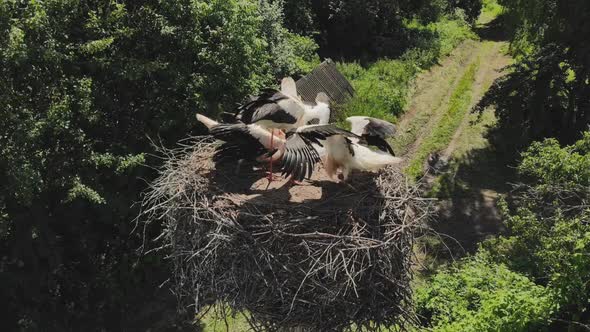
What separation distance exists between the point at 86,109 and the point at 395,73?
11659mm

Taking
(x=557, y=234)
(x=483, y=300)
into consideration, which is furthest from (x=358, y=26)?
(x=557, y=234)

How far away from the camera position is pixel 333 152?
197 inches

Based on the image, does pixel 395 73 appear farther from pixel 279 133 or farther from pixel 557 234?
pixel 279 133

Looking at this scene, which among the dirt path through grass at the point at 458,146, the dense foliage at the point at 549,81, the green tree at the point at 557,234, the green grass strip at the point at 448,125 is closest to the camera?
the green tree at the point at 557,234

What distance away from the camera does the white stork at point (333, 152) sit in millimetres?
4777

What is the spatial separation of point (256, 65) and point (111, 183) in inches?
119

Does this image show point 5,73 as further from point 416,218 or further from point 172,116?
point 416,218

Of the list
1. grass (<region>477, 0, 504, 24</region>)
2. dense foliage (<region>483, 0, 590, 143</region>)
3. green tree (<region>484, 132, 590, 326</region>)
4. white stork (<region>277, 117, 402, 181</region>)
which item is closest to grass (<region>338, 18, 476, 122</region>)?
dense foliage (<region>483, 0, 590, 143</region>)

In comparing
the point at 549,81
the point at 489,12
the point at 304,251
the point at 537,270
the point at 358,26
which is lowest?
the point at 489,12

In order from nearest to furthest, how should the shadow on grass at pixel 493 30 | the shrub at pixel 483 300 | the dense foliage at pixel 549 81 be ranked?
the shrub at pixel 483 300, the dense foliage at pixel 549 81, the shadow on grass at pixel 493 30

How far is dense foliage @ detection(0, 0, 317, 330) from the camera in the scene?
706 centimetres

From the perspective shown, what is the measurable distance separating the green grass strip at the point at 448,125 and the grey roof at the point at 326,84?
2.48m

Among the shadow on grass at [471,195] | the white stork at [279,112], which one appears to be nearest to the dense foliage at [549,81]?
the shadow on grass at [471,195]

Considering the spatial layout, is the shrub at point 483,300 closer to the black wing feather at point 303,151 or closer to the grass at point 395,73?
the black wing feather at point 303,151
